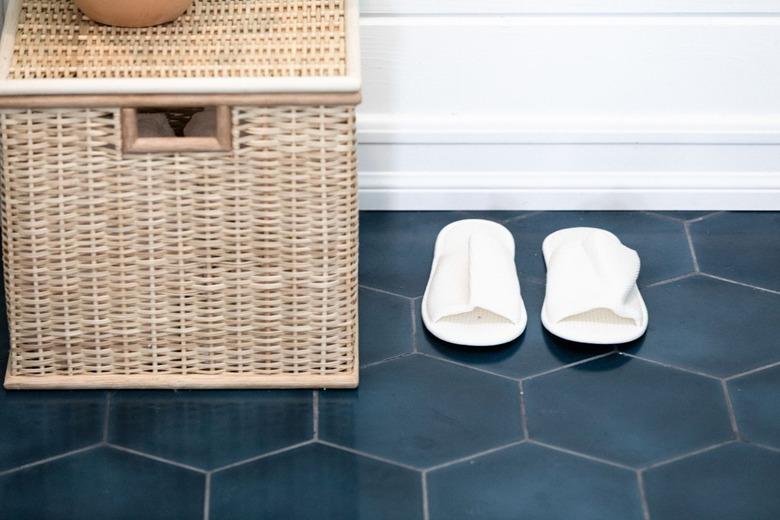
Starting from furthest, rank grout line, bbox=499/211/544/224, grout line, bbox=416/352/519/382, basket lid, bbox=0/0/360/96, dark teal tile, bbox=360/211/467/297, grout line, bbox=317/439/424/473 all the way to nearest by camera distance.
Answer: grout line, bbox=499/211/544/224 < dark teal tile, bbox=360/211/467/297 < grout line, bbox=416/352/519/382 < grout line, bbox=317/439/424/473 < basket lid, bbox=0/0/360/96

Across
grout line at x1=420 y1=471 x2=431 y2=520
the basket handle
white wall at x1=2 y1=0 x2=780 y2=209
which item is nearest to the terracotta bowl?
the basket handle

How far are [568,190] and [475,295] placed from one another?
1.52 feet

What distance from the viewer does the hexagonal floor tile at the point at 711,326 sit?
2.00 m

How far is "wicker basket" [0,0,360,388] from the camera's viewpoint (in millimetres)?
1683

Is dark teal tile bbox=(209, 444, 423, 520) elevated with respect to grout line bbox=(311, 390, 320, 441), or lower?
lower

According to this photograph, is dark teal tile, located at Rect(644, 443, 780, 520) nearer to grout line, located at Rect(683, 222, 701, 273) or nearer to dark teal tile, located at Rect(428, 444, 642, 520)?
dark teal tile, located at Rect(428, 444, 642, 520)

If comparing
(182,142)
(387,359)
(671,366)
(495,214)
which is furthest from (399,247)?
(182,142)

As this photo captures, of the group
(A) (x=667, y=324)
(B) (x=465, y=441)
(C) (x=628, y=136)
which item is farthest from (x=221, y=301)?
(C) (x=628, y=136)

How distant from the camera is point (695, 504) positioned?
1.70m

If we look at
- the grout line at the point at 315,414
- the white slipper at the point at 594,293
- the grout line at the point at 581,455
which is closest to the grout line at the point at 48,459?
the grout line at the point at 315,414

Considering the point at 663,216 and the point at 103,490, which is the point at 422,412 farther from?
the point at 663,216

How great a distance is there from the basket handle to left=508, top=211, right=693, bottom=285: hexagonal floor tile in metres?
0.73

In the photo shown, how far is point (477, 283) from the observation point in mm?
2057

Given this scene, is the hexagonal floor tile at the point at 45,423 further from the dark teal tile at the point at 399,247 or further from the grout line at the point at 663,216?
the grout line at the point at 663,216
